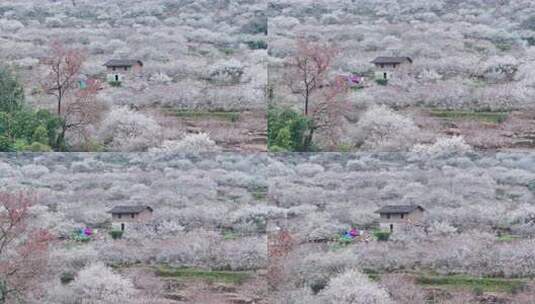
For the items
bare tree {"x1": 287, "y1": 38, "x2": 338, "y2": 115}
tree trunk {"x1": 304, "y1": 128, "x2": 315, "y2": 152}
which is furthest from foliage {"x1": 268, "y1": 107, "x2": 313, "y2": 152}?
bare tree {"x1": 287, "y1": 38, "x2": 338, "y2": 115}

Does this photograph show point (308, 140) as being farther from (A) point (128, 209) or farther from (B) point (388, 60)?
(A) point (128, 209)

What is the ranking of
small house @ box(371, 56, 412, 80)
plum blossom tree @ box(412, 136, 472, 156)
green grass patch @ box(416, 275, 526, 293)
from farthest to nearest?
small house @ box(371, 56, 412, 80)
plum blossom tree @ box(412, 136, 472, 156)
green grass patch @ box(416, 275, 526, 293)

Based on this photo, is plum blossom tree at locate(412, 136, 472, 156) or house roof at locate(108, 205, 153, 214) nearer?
plum blossom tree at locate(412, 136, 472, 156)

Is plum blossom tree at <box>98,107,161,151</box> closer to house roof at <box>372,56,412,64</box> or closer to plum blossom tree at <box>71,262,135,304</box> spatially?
plum blossom tree at <box>71,262,135,304</box>

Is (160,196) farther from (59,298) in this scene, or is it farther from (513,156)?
(513,156)

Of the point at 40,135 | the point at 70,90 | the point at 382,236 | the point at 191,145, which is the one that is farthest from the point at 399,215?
the point at 40,135

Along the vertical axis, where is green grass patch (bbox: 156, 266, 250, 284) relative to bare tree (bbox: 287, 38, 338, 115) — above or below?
below
